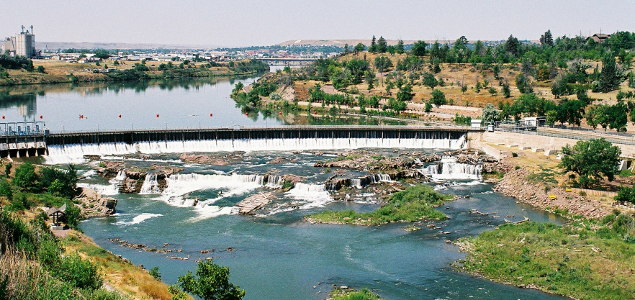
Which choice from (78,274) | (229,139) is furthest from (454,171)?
(78,274)

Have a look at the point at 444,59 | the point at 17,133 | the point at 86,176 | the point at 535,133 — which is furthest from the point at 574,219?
the point at 444,59

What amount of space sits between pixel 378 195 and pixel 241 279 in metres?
25.4

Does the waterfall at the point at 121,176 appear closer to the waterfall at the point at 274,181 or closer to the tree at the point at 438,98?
the waterfall at the point at 274,181

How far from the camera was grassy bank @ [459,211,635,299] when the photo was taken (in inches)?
1617

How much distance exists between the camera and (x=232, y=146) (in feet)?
297

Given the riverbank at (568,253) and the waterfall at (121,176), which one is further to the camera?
the waterfall at (121,176)

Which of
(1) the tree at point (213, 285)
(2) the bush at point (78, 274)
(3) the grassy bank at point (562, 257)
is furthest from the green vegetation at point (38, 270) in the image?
(3) the grassy bank at point (562, 257)

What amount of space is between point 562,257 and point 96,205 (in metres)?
41.5

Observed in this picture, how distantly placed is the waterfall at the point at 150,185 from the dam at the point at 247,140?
1657 cm

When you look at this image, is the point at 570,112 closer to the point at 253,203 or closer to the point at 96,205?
the point at 253,203

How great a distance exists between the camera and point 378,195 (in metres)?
65.2

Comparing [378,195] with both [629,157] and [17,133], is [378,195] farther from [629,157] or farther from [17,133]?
[17,133]

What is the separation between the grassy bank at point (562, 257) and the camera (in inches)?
1617

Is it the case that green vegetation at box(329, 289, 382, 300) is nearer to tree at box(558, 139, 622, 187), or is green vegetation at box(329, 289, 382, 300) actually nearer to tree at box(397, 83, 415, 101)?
tree at box(558, 139, 622, 187)
